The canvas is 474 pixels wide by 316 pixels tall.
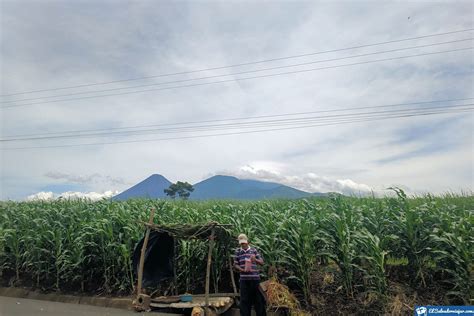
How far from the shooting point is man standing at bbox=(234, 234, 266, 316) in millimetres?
6734

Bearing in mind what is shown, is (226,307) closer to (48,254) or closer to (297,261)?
(297,261)

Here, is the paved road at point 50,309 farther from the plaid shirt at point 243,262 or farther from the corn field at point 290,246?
the plaid shirt at point 243,262

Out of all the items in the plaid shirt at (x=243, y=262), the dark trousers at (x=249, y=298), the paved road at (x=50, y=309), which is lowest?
the paved road at (x=50, y=309)

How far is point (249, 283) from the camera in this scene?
6.80m

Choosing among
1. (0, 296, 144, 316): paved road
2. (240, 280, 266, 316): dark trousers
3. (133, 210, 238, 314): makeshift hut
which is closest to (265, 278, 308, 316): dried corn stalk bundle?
(240, 280, 266, 316): dark trousers

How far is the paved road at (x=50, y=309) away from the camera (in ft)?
26.0

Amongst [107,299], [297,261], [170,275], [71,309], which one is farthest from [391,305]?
[71,309]

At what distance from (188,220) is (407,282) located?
20.1ft

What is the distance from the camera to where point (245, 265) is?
6750 millimetres

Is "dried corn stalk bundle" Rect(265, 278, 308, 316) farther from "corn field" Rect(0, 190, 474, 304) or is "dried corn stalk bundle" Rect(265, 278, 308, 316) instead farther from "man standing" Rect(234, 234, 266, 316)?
"corn field" Rect(0, 190, 474, 304)

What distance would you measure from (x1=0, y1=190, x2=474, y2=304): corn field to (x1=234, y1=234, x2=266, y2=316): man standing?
0.85m

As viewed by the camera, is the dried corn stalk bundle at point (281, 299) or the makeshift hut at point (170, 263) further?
the makeshift hut at point (170, 263)

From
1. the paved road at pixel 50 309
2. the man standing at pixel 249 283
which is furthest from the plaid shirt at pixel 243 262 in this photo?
the paved road at pixel 50 309

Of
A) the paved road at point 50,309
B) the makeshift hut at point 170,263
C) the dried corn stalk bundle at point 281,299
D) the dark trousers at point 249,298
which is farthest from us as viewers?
the paved road at point 50,309
